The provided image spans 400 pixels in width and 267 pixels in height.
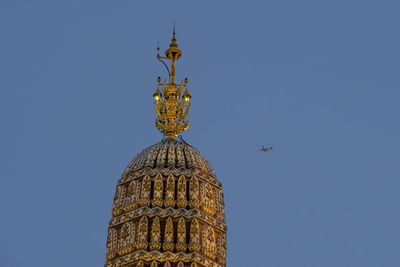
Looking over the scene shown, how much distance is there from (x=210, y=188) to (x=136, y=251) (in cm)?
652

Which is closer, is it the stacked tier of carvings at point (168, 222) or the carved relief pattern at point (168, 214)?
the carved relief pattern at point (168, 214)

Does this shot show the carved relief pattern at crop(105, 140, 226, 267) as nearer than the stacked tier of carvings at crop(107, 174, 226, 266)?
Yes

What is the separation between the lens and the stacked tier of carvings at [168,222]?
307ft

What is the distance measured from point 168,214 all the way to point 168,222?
0.50 meters

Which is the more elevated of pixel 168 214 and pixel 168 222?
pixel 168 214

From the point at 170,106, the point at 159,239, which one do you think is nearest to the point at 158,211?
the point at 159,239

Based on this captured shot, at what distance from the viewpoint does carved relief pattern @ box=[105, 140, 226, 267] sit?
9312 cm

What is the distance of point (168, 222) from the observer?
93938 millimetres

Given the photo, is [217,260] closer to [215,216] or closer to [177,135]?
[215,216]

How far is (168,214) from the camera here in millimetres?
94188

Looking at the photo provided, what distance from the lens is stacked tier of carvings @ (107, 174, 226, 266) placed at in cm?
9356

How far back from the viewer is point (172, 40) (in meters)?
104

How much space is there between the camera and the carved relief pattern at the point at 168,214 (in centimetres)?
9312

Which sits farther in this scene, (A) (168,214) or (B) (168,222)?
(A) (168,214)
